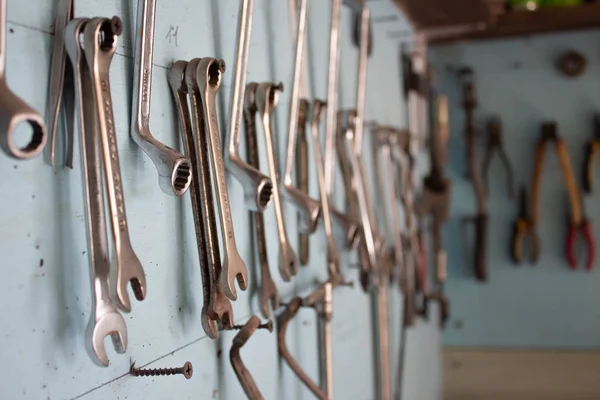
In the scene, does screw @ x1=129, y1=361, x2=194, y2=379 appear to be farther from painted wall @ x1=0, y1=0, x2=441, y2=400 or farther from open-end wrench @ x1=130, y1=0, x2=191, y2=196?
open-end wrench @ x1=130, y1=0, x2=191, y2=196

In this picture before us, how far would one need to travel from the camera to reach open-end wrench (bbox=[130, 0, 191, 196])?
1.67 feet

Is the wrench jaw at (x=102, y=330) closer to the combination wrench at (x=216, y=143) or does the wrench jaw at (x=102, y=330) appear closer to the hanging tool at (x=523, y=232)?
the combination wrench at (x=216, y=143)

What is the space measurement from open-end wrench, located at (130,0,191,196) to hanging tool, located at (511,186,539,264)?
147 centimetres

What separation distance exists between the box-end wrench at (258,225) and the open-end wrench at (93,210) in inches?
10.6

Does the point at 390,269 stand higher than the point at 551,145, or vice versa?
the point at 551,145

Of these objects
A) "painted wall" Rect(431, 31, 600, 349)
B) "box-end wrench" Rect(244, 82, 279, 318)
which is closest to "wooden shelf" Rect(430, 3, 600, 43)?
"painted wall" Rect(431, 31, 600, 349)

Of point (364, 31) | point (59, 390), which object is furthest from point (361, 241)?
point (59, 390)

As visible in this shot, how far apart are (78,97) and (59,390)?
0.66 feet

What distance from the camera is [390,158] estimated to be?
4.31 ft

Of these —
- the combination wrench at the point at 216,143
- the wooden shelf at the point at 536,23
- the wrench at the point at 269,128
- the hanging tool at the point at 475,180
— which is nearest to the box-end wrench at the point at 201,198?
the combination wrench at the point at 216,143

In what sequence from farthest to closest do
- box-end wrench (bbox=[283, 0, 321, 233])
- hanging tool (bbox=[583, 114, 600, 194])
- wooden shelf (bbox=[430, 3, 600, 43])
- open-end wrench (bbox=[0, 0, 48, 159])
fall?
hanging tool (bbox=[583, 114, 600, 194])
wooden shelf (bbox=[430, 3, 600, 43])
box-end wrench (bbox=[283, 0, 321, 233])
open-end wrench (bbox=[0, 0, 48, 159])

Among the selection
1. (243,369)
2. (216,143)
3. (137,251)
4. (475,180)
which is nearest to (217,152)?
(216,143)

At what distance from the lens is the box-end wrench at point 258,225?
0.72m

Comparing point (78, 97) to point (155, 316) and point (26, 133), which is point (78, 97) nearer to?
point (26, 133)
